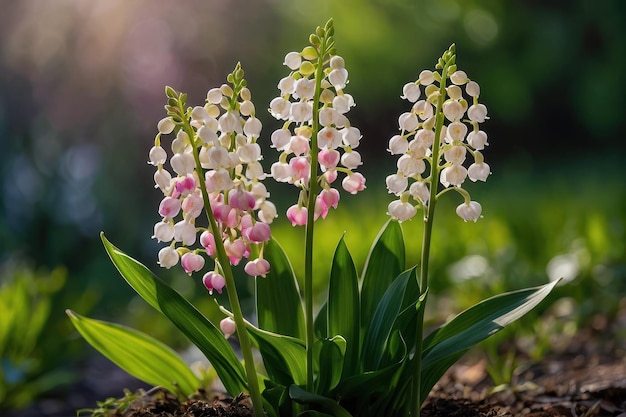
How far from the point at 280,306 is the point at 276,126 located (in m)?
8.14

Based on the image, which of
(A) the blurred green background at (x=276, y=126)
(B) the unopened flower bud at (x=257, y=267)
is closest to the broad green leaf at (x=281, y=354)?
(B) the unopened flower bud at (x=257, y=267)

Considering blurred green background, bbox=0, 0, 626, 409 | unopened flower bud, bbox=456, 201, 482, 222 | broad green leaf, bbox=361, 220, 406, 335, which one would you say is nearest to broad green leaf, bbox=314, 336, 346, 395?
broad green leaf, bbox=361, 220, 406, 335

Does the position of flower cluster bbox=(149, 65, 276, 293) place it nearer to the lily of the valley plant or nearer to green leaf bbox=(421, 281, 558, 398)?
the lily of the valley plant

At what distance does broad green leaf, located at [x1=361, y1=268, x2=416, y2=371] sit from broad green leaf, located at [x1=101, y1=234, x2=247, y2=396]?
281mm

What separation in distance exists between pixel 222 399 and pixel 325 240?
2.59 metres

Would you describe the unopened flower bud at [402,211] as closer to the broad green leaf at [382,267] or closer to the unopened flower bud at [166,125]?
the broad green leaf at [382,267]

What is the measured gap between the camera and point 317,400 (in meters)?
1.53

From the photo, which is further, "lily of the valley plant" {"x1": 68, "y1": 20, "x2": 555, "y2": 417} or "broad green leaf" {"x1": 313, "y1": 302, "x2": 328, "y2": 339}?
"broad green leaf" {"x1": 313, "y1": 302, "x2": 328, "y2": 339}

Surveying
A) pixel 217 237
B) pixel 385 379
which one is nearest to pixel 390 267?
pixel 385 379

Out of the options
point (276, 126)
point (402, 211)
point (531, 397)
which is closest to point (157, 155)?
point (402, 211)

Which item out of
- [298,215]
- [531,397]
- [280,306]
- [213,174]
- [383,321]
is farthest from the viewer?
[531,397]

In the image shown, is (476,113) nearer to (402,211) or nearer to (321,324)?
(402,211)

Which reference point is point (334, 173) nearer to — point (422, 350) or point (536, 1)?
point (422, 350)

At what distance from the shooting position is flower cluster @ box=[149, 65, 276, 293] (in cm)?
144
